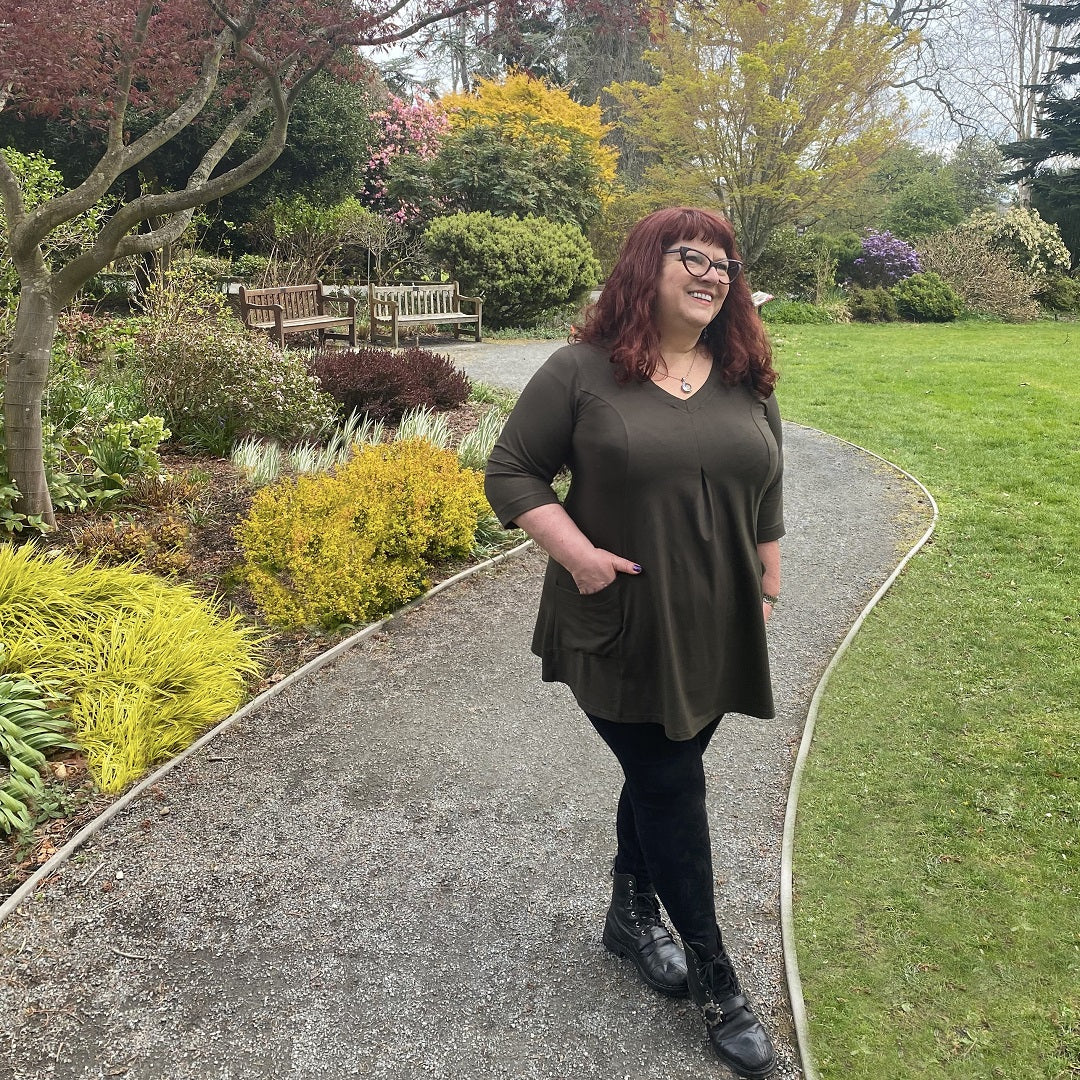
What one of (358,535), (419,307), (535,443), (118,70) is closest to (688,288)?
(535,443)

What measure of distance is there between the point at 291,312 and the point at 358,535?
7.23 m

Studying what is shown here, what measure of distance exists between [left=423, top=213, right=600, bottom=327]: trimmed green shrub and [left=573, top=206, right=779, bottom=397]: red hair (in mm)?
12524

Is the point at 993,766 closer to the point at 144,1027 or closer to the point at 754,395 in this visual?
the point at 754,395

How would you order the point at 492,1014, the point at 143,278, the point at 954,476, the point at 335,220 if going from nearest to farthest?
1. the point at 492,1014
2. the point at 954,476
3. the point at 143,278
4. the point at 335,220

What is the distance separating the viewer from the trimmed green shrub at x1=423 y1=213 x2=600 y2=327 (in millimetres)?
13867

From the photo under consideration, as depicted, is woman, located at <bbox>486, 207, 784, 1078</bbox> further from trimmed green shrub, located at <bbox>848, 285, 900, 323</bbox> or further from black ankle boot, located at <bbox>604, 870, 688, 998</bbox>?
trimmed green shrub, located at <bbox>848, 285, 900, 323</bbox>

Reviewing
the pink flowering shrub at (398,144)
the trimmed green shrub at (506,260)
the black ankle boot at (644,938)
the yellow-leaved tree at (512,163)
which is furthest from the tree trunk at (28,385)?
the pink flowering shrub at (398,144)

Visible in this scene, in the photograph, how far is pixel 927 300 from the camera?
17.7 meters

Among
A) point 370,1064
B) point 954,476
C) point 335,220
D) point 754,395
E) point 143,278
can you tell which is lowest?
point 370,1064

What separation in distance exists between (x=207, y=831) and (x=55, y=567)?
1632mm

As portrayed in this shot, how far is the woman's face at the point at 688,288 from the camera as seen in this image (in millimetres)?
1787

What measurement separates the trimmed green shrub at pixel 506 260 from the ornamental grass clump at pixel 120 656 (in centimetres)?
1104

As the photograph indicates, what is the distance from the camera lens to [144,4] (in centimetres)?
393

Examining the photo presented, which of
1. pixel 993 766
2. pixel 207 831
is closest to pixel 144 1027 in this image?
pixel 207 831
